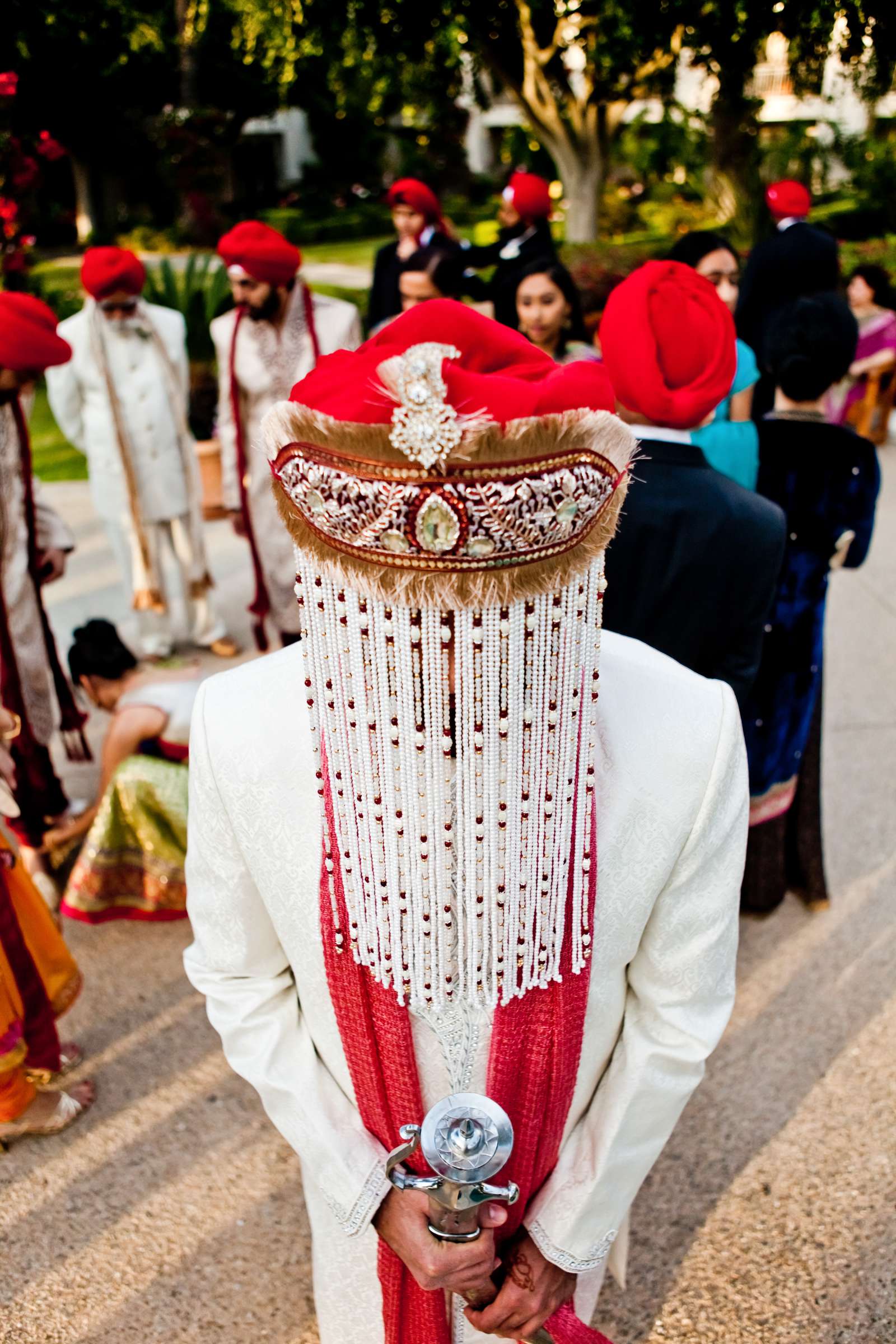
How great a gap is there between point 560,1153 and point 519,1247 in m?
0.16

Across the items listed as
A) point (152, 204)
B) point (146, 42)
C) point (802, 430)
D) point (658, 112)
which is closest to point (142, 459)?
point (802, 430)

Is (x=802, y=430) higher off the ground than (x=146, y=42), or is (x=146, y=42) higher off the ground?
(x=146, y=42)

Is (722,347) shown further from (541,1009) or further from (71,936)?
(71,936)

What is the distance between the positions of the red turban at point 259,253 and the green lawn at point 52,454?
12.3 feet

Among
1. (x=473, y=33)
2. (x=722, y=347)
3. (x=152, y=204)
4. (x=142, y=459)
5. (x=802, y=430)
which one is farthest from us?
(x=152, y=204)

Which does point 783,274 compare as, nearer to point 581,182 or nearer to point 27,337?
point 27,337

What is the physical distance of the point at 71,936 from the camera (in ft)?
12.0

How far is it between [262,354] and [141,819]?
2443 millimetres

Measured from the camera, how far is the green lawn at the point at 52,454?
8500 mm

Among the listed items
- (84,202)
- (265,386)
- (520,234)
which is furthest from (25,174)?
(84,202)

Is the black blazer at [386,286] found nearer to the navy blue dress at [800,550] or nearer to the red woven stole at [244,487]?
the red woven stole at [244,487]

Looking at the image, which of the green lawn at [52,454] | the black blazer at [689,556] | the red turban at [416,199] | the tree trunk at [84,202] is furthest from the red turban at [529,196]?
the tree trunk at [84,202]

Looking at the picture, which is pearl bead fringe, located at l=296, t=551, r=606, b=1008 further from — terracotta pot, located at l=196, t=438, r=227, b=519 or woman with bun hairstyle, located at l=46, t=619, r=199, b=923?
terracotta pot, located at l=196, t=438, r=227, b=519

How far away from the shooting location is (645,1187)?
2680 millimetres
